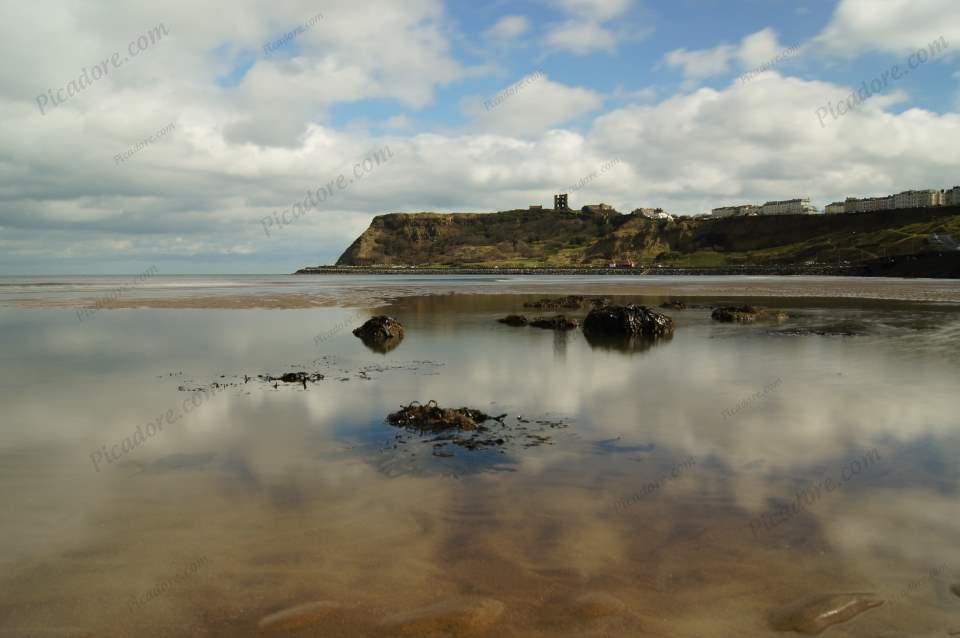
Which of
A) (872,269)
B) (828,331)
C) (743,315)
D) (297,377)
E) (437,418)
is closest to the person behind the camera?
(437,418)

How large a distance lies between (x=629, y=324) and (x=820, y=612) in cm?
1708

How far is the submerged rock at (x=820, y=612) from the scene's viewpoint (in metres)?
4.19

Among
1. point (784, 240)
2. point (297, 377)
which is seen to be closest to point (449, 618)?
point (297, 377)

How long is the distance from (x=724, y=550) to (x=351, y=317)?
26187 mm

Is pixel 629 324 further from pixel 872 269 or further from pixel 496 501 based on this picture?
pixel 872 269

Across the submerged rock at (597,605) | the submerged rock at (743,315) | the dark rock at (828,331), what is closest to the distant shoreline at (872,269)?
the submerged rock at (743,315)

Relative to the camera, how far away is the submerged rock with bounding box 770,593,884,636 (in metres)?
4.19

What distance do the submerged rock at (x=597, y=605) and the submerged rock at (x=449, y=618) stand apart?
564mm

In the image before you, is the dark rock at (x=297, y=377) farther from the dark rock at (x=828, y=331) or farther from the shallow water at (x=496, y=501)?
the dark rock at (x=828, y=331)

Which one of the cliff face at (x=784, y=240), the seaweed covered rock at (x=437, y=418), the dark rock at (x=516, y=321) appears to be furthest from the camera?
the cliff face at (x=784, y=240)

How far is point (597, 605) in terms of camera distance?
14.6 feet

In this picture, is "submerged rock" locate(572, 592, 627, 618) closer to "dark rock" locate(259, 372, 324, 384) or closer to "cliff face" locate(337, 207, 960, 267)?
"dark rock" locate(259, 372, 324, 384)

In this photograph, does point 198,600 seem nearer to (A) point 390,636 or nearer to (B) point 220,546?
(B) point 220,546

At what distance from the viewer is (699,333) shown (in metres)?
21.7
